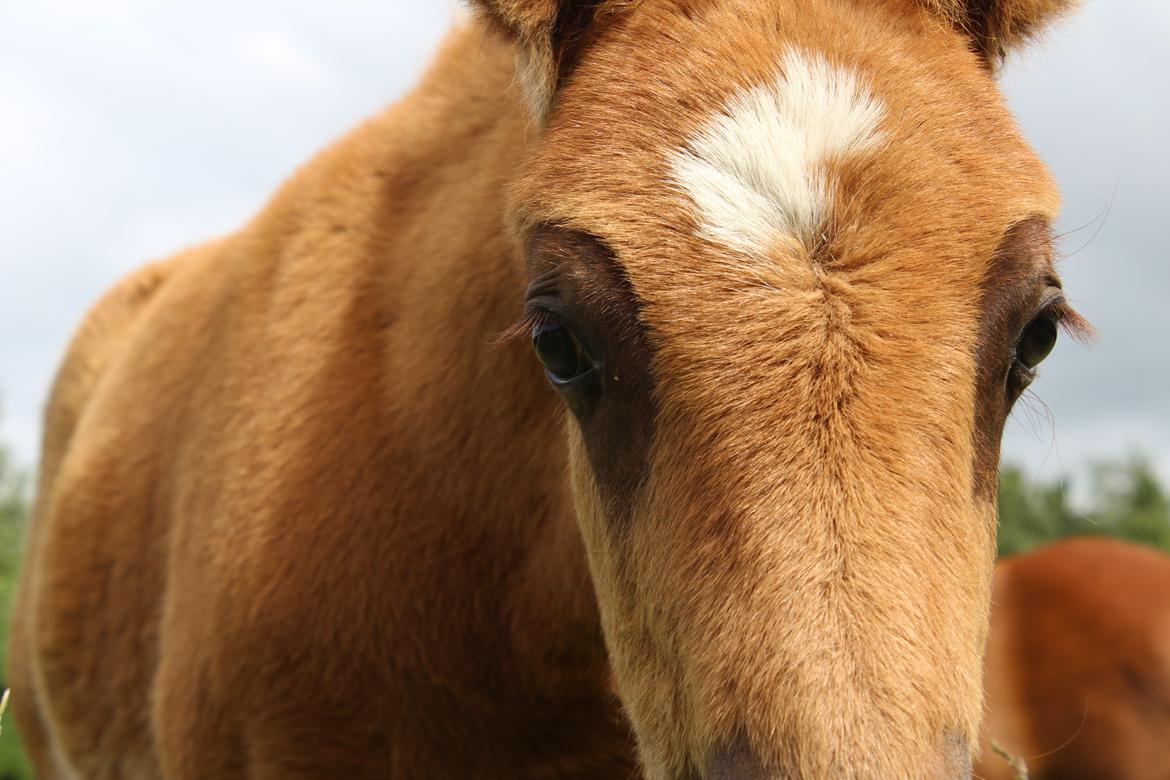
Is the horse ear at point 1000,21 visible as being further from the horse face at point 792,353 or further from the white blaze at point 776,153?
the white blaze at point 776,153

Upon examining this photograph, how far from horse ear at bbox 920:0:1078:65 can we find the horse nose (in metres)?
1.69

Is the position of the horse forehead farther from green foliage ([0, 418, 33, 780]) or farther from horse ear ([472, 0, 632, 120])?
green foliage ([0, 418, 33, 780])

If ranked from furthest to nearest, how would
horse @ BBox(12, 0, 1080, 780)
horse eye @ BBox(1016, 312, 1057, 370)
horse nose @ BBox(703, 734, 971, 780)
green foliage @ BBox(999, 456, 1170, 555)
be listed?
1. green foliage @ BBox(999, 456, 1170, 555)
2. horse eye @ BBox(1016, 312, 1057, 370)
3. horse @ BBox(12, 0, 1080, 780)
4. horse nose @ BBox(703, 734, 971, 780)

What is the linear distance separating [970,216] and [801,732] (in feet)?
3.40

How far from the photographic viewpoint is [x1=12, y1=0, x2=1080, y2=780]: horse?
2178 mm

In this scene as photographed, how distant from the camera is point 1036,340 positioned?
2605 millimetres

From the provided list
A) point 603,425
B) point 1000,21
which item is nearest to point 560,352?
point 603,425

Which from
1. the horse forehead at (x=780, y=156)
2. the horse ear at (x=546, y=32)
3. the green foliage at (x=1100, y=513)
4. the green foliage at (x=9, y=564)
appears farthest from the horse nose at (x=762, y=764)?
the green foliage at (x=1100, y=513)

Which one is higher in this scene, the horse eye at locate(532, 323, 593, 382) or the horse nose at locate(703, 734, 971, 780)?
the horse eye at locate(532, 323, 593, 382)

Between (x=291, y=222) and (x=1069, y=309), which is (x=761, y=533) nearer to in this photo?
(x=1069, y=309)

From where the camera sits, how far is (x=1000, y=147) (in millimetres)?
2578

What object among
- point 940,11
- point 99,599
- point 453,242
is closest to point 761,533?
point 940,11

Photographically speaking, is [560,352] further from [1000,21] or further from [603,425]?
[1000,21]

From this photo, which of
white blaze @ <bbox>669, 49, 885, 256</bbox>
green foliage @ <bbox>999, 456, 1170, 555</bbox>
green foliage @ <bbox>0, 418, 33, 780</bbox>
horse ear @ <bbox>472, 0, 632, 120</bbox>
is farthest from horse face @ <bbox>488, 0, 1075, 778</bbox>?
green foliage @ <bbox>999, 456, 1170, 555</bbox>
